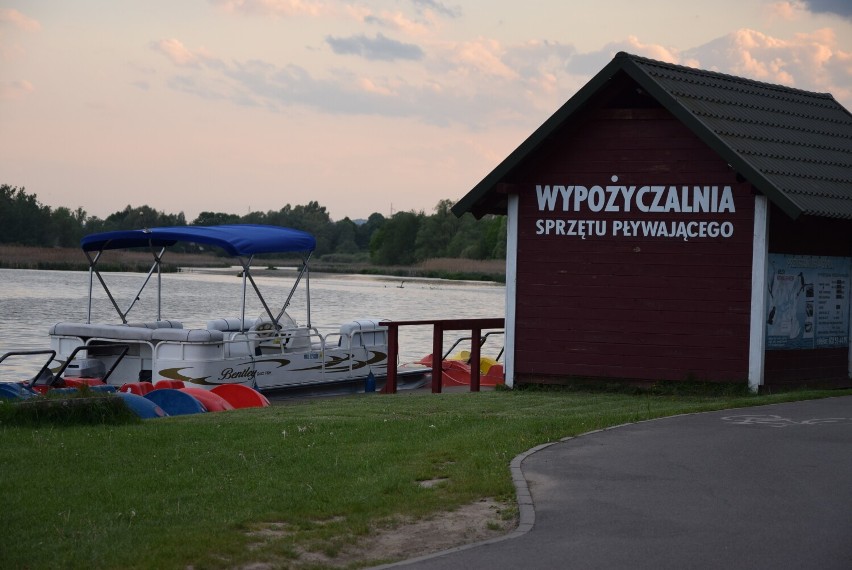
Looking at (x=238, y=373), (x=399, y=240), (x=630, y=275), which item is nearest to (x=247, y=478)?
(x=630, y=275)

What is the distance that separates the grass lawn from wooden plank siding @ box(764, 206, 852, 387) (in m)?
2.83

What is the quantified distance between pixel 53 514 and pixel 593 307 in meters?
10.7

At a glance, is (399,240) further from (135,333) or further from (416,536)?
(416,536)

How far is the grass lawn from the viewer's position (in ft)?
24.9

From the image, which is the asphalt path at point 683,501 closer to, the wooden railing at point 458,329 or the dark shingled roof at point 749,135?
the dark shingled roof at point 749,135

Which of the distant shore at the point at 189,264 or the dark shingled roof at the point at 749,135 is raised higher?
the dark shingled roof at the point at 749,135

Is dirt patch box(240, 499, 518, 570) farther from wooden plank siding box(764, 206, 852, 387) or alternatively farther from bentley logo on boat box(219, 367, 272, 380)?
bentley logo on boat box(219, 367, 272, 380)

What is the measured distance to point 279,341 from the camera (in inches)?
912

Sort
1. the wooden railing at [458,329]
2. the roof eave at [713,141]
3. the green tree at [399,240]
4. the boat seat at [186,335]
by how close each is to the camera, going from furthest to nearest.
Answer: the green tree at [399,240], the boat seat at [186,335], the wooden railing at [458,329], the roof eave at [713,141]

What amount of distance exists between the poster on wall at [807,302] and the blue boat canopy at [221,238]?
973cm

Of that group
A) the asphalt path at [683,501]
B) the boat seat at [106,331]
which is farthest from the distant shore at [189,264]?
the asphalt path at [683,501]

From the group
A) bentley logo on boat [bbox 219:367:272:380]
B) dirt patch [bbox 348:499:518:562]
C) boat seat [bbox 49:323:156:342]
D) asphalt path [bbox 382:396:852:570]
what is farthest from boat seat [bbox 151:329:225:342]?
dirt patch [bbox 348:499:518:562]

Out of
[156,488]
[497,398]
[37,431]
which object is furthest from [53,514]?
[497,398]

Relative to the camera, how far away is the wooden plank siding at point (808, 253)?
1730 centimetres
